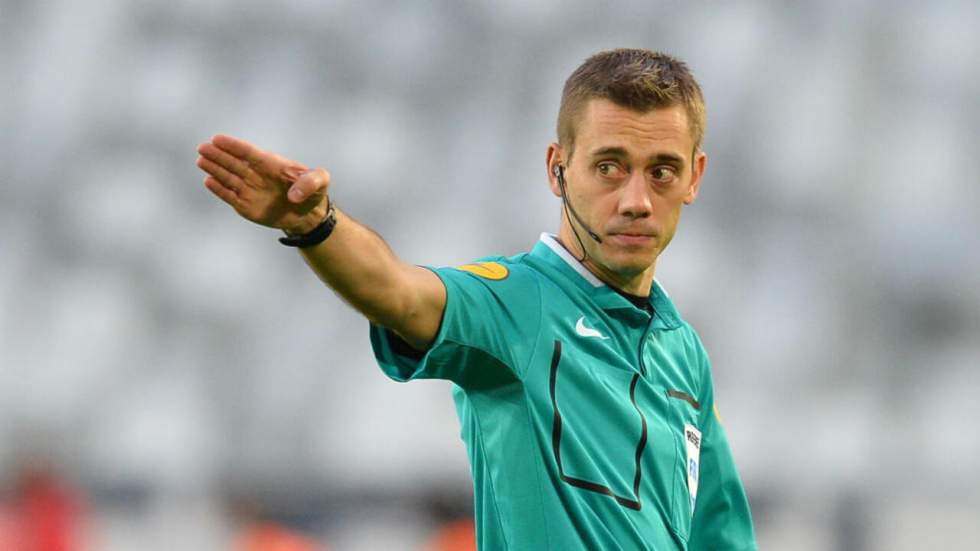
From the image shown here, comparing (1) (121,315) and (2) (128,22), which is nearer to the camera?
(1) (121,315)

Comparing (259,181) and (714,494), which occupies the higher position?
(259,181)

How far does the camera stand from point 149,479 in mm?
4867

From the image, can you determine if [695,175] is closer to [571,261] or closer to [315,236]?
[571,261]

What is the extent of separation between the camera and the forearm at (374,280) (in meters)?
1.48

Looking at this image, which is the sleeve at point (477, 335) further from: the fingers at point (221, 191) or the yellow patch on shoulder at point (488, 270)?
the fingers at point (221, 191)

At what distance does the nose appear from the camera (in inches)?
72.5

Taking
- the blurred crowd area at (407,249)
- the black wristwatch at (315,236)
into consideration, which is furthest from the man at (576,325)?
the blurred crowd area at (407,249)

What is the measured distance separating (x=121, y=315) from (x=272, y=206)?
158 inches

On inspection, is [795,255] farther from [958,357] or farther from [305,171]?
[305,171]

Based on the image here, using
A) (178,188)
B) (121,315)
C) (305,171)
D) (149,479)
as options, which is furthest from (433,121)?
(305,171)

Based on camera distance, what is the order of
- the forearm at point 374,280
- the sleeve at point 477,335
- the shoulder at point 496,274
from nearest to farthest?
1. the forearm at point 374,280
2. the sleeve at point 477,335
3. the shoulder at point 496,274

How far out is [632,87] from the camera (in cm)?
190

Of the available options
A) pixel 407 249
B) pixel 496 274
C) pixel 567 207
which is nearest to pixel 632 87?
pixel 567 207

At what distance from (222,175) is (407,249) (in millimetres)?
3877
